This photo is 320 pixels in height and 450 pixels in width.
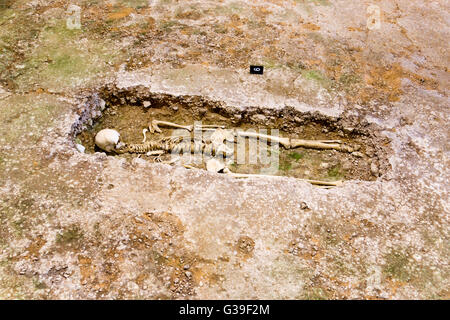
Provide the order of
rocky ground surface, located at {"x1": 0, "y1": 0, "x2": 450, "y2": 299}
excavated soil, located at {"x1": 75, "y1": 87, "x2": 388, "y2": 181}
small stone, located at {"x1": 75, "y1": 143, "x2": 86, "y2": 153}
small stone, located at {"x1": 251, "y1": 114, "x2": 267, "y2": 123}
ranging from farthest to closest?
small stone, located at {"x1": 251, "y1": 114, "x2": 267, "y2": 123}, excavated soil, located at {"x1": 75, "y1": 87, "x2": 388, "y2": 181}, small stone, located at {"x1": 75, "y1": 143, "x2": 86, "y2": 153}, rocky ground surface, located at {"x1": 0, "y1": 0, "x2": 450, "y2": 299}

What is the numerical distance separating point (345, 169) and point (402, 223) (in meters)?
0.85

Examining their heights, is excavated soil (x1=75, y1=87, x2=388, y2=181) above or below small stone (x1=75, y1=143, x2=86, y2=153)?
below

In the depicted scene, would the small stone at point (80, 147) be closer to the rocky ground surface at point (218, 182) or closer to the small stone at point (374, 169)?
the rocky ground surface at point (218, 182)

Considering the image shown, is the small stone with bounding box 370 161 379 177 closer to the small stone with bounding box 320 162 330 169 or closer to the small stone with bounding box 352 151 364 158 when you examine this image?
the small stone with bounding box 352 151 364 158

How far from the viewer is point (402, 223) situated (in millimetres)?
2895

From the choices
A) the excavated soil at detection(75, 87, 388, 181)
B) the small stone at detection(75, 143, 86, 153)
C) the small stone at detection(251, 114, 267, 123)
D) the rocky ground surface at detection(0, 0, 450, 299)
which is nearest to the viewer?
the rocky ground surface at detection(0, 0, 450, 299)

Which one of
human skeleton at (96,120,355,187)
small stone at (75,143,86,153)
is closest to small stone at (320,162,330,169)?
human skeleton at (96,120,355,187)

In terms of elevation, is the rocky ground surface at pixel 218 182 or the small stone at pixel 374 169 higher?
the rocky ground surface at pixel 218 182

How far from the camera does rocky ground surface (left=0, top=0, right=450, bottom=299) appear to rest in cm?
255

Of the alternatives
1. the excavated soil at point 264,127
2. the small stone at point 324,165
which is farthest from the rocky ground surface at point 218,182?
the small stone at point 324,165

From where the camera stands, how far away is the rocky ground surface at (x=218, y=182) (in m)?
2.55

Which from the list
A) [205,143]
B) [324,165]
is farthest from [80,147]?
[324,165]

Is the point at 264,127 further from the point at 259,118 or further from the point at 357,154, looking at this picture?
the point at 357,154
